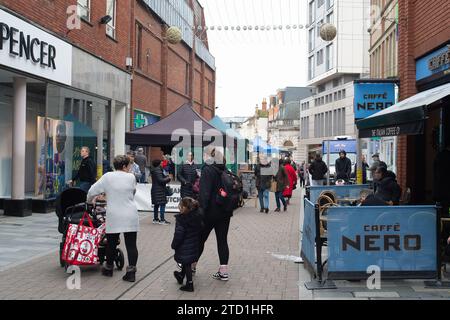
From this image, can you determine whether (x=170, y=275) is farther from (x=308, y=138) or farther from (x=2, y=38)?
(x=308, y=138)

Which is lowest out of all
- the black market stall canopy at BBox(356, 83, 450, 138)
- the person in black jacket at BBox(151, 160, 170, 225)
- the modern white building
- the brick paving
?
the brick paving

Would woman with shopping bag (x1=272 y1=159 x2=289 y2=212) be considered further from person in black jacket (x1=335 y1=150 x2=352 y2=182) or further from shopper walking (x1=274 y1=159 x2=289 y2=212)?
person in black jacket (x1=335 y1=150 x2=352 y2=182)

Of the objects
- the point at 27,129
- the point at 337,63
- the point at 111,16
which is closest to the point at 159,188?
the point at 27,129

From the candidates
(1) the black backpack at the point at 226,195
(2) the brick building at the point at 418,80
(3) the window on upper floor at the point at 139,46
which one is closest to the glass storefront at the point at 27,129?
(1) the black backpack at the point at 226,195

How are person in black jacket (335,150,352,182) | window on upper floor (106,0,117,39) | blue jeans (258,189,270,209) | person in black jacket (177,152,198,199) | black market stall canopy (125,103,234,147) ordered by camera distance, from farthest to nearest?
1. window on upper floor (106,0,117,39)
2. person in black jacket (335,150,352,182)
3. blue jeans (258,189,270,209)
4. black market stall canopy (125,103,234,147)
5. person in black jacket (177,152,198,199)

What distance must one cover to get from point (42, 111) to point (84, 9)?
3.81m

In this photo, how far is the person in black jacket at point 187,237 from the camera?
6.87 m

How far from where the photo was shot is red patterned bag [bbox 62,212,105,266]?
7.43 m

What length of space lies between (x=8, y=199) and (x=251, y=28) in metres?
8.27

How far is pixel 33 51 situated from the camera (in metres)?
14.0

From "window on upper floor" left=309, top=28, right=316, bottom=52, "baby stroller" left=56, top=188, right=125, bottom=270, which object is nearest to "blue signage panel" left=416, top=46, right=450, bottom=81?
"baby stroller" left=56, top=188, right=125, bottom=270

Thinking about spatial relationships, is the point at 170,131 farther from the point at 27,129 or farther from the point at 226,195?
the point at 226,195

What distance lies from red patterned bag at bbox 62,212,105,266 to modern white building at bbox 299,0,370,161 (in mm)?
44698
